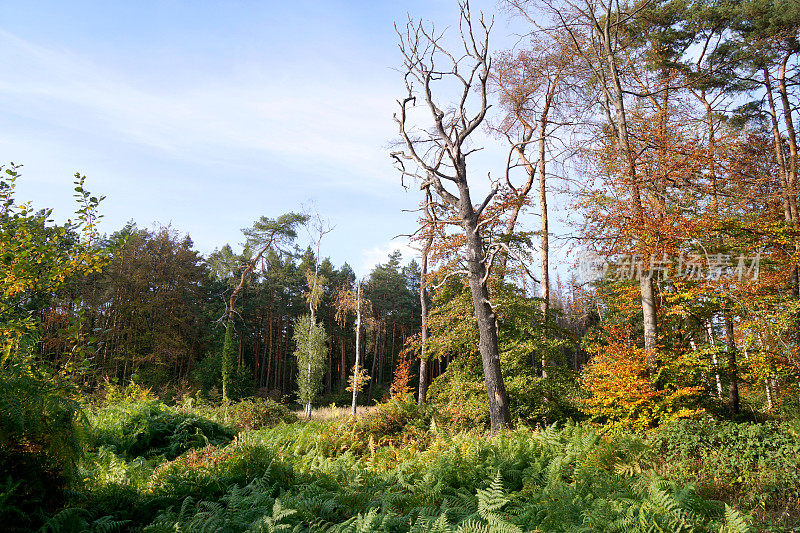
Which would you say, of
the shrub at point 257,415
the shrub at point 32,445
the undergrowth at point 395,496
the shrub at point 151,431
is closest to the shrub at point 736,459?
the undergrowth at point 395,496

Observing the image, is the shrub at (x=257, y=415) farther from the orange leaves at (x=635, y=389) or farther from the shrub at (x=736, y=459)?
the shrub at (x=736, y=459)

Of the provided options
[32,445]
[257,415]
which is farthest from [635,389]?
[257,415]

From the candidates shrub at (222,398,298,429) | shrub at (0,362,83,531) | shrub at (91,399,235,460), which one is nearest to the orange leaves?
shrub at (91,399,235,460)

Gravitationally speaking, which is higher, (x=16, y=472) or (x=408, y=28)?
(x=408, y=28)

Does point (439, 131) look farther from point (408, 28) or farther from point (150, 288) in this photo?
point (150, 288)

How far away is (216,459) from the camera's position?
4.87 m

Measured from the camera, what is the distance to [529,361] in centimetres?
1452

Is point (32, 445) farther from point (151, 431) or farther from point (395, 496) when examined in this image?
point (151, 431)

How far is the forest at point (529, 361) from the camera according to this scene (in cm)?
369

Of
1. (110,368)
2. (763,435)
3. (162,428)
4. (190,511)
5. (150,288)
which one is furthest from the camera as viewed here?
(150,288)

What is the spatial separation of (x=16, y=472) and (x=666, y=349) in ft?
33.9

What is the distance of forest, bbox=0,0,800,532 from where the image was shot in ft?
12.1

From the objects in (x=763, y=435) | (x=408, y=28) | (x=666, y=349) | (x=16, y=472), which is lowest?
(x=763, y=435)

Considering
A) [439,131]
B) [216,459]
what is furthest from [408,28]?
[216,459]
